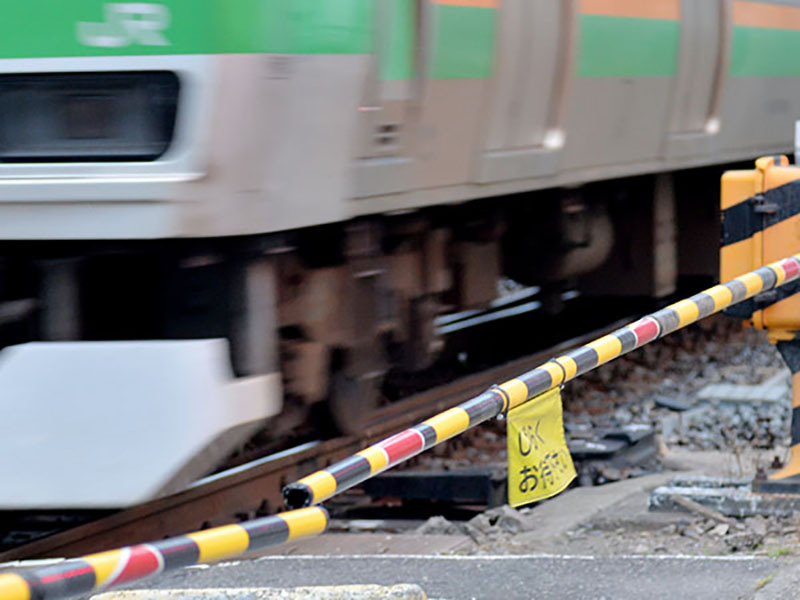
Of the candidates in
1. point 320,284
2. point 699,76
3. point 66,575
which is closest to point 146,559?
point 66,575

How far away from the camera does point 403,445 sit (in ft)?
10.6

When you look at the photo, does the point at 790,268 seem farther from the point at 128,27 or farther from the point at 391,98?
the point at 128,27

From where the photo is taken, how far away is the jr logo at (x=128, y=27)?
14.3ft

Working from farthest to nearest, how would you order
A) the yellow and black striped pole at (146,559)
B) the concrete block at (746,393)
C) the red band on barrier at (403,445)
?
the concrete block at (746,393)
the red band on barrier at (403,445)
the yellow and black striped pole at (146,559)

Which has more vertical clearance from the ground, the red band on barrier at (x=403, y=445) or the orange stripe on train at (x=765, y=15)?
the orange stripe on train at (x=765, y=15)

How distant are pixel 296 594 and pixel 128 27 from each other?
174 centimetres

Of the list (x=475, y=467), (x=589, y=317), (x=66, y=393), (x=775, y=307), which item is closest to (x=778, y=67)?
(x=589, y=317)

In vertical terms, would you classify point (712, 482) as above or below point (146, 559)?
below

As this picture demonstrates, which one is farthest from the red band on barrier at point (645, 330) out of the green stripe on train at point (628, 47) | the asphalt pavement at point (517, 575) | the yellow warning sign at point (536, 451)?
the green stripe on train at point (628, 47)

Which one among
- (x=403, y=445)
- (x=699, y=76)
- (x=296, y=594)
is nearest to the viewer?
(x=403, y=445)

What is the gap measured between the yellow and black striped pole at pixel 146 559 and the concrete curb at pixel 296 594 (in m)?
0.82

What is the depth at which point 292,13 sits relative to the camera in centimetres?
457

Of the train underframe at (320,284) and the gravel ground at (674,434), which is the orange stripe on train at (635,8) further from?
the gravel ground at (674,434)

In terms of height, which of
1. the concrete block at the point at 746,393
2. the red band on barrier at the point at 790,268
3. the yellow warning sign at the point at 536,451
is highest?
the red band on barrier at the point at 790,268
